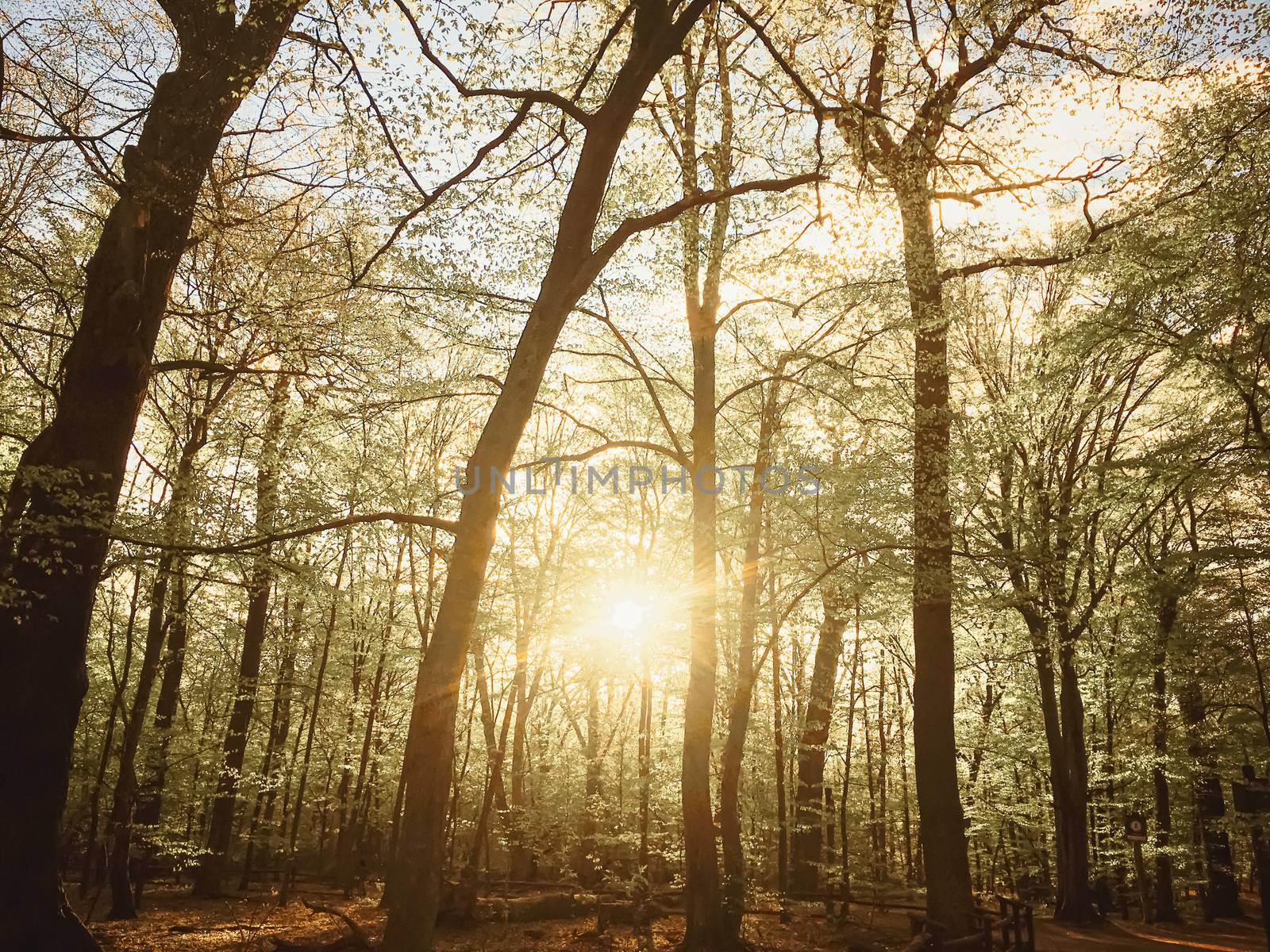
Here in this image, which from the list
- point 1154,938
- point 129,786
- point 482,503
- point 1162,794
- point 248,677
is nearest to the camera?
point 482,503

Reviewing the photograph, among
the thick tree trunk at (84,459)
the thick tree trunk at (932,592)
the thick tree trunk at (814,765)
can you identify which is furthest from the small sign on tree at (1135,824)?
the thick tree trunk at (84,459)

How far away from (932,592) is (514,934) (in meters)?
8.49

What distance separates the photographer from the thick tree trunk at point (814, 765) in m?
15.9

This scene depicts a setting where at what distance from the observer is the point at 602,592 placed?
16.7m

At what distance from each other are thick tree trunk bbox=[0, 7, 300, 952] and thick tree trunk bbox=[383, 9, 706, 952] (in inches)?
106

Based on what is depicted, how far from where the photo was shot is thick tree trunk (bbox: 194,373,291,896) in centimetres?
930

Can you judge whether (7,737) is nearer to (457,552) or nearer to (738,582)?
(457,552)

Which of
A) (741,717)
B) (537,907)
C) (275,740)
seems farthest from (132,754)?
(741,717)

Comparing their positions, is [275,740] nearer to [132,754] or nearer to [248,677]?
[248,677]

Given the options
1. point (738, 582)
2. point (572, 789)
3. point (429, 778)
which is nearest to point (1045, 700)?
point (738, 582)

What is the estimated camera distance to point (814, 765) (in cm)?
1694

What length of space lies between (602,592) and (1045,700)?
30.0 ft

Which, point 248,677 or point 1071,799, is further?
point 248,677

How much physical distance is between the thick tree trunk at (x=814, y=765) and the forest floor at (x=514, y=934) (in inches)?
86.2
